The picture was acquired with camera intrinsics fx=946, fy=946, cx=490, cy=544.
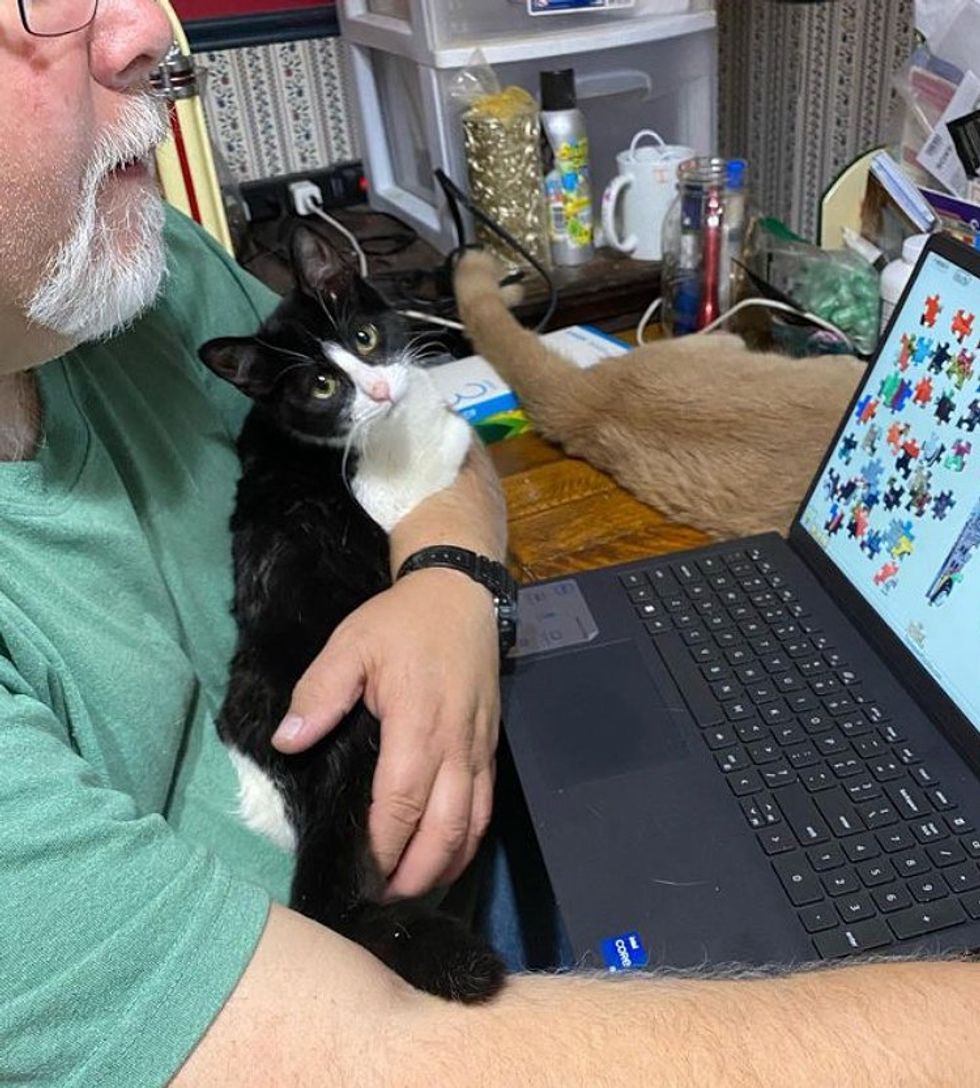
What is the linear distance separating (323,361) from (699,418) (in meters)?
0.41

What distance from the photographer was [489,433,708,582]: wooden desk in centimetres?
94

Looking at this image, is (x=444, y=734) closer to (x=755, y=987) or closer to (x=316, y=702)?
(x=316, y=702)

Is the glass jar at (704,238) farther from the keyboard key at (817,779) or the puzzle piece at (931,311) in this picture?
the keyboard key at (817,779)

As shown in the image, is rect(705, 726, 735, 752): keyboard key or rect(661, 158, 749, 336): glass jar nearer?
rect(705, 726, 735, 752): keyboard key

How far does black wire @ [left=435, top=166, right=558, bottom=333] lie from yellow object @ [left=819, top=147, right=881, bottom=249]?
368mm

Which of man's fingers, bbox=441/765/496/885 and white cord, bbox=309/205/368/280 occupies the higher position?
white cord, bbox=309/205/368/280

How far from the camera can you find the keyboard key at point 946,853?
59 centimetres

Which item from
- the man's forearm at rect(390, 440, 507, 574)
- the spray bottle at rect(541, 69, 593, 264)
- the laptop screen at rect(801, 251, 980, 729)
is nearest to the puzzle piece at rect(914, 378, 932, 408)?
the laptop screen at rect(801, 251, 980, 729)

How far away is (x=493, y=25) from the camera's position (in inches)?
53.4

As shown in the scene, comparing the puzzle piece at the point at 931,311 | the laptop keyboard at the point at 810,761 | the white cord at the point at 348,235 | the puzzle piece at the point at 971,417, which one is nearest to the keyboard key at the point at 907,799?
the laptop keyboard at the point at 810,761

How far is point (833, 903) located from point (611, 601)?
1.10 feet

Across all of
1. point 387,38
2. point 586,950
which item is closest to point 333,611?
point 586,950

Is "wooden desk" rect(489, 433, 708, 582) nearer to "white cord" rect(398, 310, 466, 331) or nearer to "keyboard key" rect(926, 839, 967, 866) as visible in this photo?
"white cord" rect(398, 310, 466, 331)

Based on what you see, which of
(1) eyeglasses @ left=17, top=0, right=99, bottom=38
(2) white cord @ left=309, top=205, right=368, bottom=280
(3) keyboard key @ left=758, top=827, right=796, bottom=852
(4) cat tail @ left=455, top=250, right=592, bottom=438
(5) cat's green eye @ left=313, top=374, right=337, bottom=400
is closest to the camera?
(1) eyeglasses @ left=17, top=0, right=99, bottom=38
